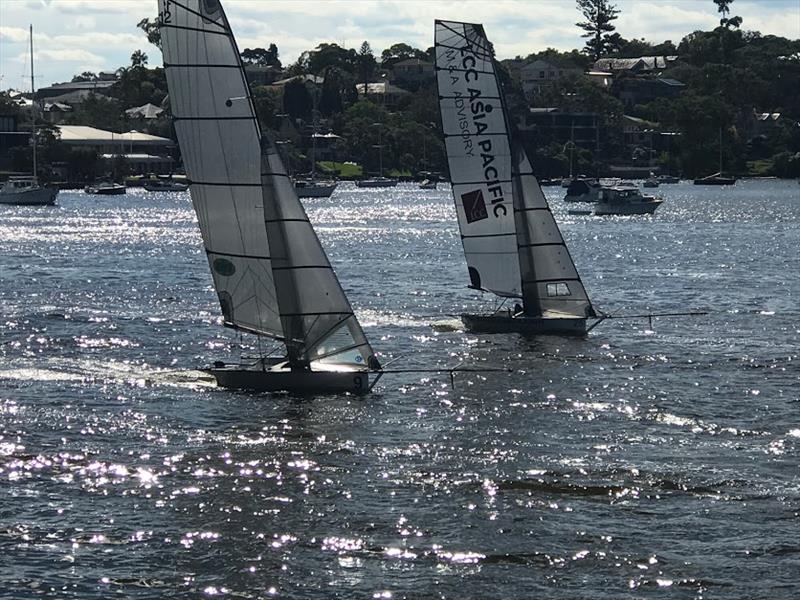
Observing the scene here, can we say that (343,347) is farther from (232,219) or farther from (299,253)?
(232,219)

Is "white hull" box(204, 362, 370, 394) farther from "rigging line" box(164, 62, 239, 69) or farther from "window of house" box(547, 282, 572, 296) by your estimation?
"window of house" box(547, 282, 572, 296)

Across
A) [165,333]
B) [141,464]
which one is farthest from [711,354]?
[141,464]

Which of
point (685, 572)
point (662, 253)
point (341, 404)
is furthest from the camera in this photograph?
point (662, 253)

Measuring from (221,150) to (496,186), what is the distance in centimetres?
1592

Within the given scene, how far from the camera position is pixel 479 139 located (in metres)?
56.0

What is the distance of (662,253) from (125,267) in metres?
38.7

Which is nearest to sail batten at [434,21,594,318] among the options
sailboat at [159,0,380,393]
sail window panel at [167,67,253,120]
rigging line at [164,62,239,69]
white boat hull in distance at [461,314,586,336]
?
white boat hull in distance at [461,314,586,336]

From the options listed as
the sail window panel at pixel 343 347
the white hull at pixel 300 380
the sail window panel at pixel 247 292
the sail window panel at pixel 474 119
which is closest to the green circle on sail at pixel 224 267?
the sail window panel at pixel 247 292

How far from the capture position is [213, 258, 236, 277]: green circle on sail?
143 feet

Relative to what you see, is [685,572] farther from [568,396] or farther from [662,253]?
[662,253]

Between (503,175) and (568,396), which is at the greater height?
(503,175)

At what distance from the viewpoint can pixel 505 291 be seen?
2237 inches

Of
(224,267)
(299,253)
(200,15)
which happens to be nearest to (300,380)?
(299,253)

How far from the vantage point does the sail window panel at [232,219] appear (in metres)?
42.8
